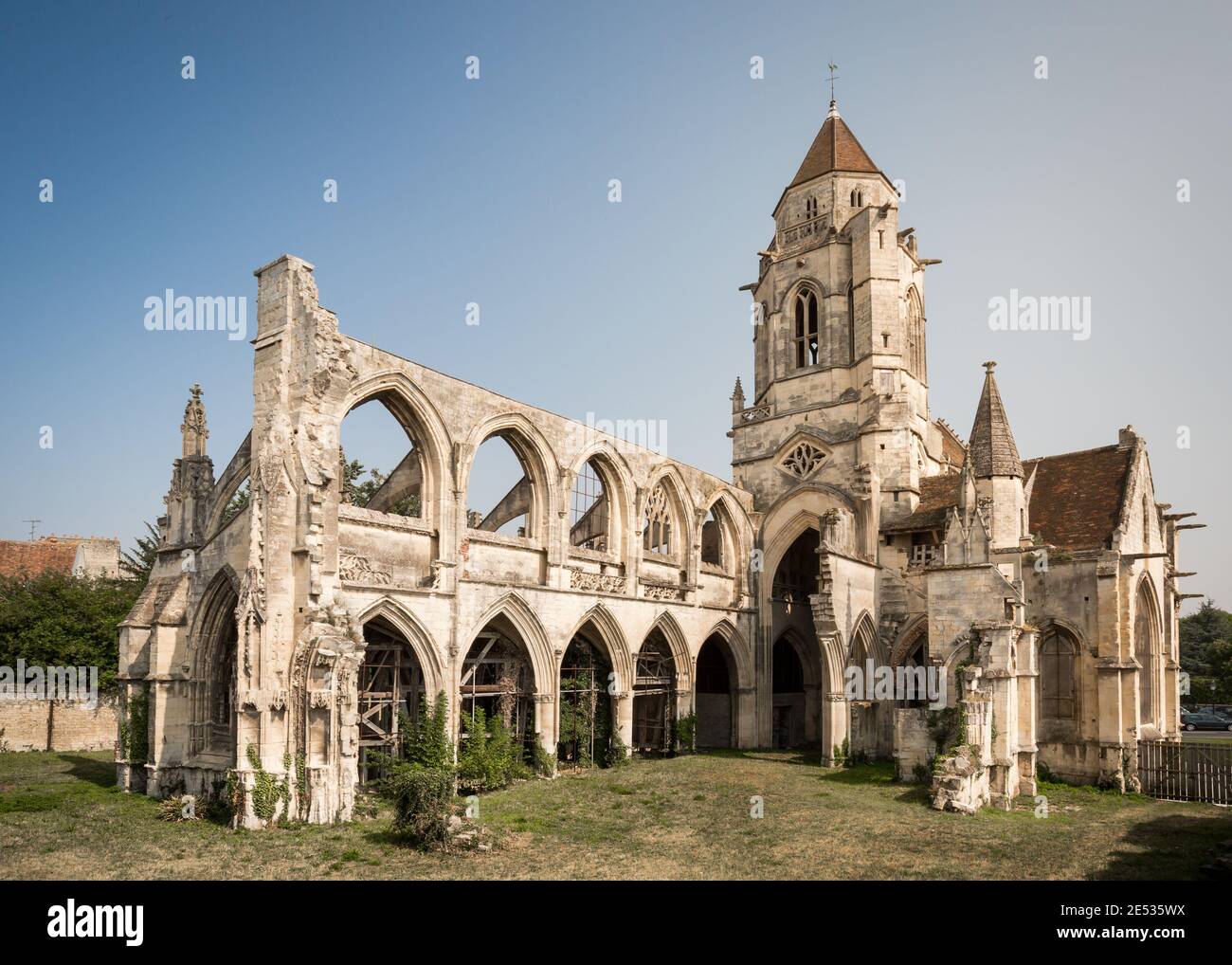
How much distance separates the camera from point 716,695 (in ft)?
92.3

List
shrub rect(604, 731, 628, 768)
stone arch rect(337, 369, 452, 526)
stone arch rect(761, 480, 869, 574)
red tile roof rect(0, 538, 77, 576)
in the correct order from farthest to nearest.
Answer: red tile roof rect(0, 538, 77, 576) → stone arch rect(761, 480, 869, 574) → shrub rect(604, 731, 628, 768) → stone arch rect(337, 369, 452, 526)

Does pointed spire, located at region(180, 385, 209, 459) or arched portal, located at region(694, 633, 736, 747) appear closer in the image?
pointed spire, located at region(180, 385, 209, 459)

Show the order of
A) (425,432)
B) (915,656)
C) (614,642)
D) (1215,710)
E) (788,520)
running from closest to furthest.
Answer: (425,432)
(614,642)
(915,656)
(788,520)
(1215,710)

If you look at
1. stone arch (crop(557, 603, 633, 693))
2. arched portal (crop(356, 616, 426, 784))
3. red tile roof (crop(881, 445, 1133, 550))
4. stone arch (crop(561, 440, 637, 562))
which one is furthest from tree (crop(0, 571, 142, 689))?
red tile roof (crop(881, 445, 1133, 550))

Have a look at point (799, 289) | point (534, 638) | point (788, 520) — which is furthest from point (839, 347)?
point (534, 638)

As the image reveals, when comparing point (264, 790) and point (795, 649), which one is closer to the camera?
point (264, 790)

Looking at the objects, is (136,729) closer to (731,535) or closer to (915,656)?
(731,535)

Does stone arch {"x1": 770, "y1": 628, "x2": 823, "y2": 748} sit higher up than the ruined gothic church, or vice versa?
the ruined gothic church

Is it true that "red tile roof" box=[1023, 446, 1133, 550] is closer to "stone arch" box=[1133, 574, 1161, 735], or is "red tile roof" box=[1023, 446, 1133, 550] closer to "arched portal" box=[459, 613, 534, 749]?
"stone arch" box=[1133, 574, 1161, 735]

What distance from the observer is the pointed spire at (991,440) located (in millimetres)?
23297

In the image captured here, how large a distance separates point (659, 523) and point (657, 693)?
4.82 m

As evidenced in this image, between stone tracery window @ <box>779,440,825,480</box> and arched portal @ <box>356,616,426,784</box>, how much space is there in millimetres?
14028

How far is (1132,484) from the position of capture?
23.4m

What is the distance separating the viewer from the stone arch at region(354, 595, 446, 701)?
56.2 ft
